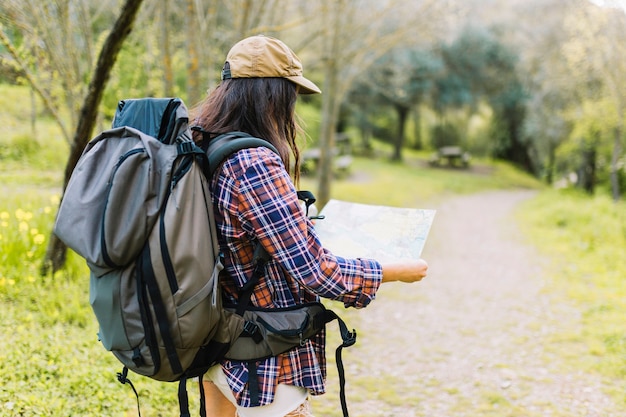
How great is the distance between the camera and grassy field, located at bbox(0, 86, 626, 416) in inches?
130

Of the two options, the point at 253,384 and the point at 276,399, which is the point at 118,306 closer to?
the point at 253,384

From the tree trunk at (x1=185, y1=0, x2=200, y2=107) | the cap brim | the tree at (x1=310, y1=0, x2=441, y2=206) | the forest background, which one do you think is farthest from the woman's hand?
the tree at (x1=310, y1=0, x2=441, y2=206)

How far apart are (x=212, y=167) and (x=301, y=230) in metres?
0.32

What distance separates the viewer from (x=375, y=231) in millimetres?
2090

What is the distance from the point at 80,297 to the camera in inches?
179

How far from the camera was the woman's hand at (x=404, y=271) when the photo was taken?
5.89 feet

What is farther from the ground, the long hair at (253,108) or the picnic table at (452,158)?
the long hair at (253,108)

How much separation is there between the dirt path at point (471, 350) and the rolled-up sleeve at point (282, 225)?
2.81 m

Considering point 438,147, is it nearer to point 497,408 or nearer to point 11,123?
point 11,123

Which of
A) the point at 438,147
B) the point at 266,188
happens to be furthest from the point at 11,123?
the point at 438,147

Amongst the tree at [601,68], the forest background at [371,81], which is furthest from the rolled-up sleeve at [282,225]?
the tree at [601,68]

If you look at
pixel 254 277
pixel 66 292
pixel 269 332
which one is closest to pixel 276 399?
pixel 269 332

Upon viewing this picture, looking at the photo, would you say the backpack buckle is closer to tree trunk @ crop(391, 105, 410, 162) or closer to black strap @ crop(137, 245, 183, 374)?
black strap @ crop(137, 245, 183, 374)

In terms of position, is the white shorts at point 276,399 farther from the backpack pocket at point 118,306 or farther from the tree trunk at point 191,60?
the tree trunk at point 191,60
